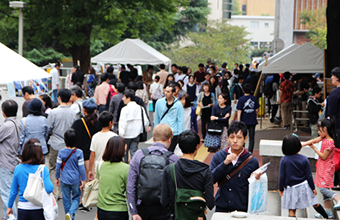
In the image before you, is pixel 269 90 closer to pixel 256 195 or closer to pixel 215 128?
pixel 215 128

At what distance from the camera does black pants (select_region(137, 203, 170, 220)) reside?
4422mm

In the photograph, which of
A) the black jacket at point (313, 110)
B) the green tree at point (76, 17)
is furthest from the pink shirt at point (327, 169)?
the green tree at point (76, 17)

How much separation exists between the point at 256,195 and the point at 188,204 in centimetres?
73

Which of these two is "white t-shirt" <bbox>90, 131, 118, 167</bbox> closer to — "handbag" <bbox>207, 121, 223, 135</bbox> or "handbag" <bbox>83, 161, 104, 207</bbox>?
"handbag" <bbox>83, 161, 104, 207</bbox>

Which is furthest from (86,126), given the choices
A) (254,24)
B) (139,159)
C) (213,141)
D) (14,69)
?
(254,24)

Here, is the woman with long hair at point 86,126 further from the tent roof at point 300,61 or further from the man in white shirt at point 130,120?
the tent roof at point 300,61

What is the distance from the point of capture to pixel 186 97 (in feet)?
33.8

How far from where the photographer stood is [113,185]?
473cm

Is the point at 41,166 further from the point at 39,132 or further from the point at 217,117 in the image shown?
the point at 217,117

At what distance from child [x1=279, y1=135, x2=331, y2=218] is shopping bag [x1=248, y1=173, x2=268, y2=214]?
1.20m

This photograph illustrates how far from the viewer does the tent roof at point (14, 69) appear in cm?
885

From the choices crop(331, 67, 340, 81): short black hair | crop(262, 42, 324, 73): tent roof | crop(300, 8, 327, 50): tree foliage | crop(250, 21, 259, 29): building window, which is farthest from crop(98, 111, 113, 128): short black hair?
crop(250, 21, 259, 29): building window

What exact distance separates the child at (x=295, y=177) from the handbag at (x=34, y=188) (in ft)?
10.0

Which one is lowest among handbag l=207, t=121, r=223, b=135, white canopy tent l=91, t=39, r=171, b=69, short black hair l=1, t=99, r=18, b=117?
handbag l=207, t=121, r=223, b=135
